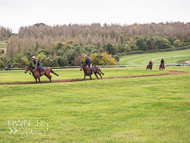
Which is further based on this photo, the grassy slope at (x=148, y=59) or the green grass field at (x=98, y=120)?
the grassy slope at (x=148, y=59)

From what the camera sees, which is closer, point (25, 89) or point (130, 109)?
point (130, 109)

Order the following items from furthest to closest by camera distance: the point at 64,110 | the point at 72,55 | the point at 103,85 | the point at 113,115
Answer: the point at 72,55 → the point at 103,85 → the point at 64,110 → the point at 113,115

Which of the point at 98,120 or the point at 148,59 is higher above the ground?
the point at 148,59

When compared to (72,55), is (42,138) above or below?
below

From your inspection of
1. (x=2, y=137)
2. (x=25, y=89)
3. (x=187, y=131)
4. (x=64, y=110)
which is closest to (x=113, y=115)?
(x=64, y=110)

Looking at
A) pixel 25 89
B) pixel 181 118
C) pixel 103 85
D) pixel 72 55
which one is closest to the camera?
pixel 181 118

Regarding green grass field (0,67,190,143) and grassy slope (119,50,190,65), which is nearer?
green grass field (0,67,190,143)

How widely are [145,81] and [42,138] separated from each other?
63.9 feet

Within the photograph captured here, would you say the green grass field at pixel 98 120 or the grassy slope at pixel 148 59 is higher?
the grassy slope at pixel 148 59

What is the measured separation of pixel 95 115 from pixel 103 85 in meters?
11.5

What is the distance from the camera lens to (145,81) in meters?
25.7

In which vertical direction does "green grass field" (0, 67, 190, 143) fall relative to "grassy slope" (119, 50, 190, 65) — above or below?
below

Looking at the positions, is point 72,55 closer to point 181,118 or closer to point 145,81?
point 145,81

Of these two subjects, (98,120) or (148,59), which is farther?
(148,59)
